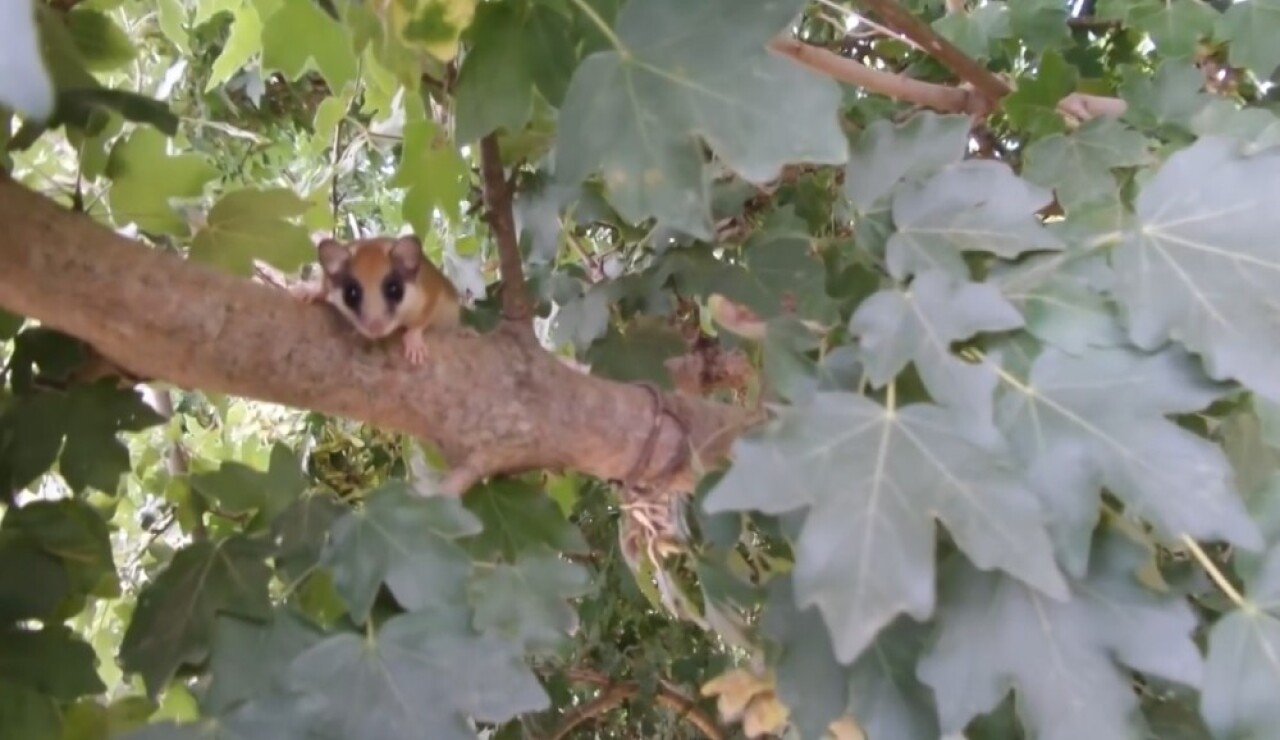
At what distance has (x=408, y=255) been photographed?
1.18 m

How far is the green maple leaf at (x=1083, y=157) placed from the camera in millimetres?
926

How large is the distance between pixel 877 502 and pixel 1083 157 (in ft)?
1.67

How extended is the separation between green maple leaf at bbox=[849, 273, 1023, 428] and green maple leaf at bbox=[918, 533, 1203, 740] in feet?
0.35

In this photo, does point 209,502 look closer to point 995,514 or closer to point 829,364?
point 829,364

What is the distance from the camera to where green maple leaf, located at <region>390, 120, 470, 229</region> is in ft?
3.38

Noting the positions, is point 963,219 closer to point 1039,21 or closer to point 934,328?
point 934,328

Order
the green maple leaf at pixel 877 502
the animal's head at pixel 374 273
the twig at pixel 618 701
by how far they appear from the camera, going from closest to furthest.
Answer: the green maple leaf at pixel 877 502
the animal's head at pixel 374 273
the twig at pixel 618 701

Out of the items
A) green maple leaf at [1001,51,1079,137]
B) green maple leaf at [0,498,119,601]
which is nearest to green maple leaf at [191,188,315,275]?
green maple leaf at [0,498,119,601]

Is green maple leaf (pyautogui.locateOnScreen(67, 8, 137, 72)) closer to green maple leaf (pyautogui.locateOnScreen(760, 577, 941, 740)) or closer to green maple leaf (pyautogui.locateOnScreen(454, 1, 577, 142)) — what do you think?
green maple leaf (pyautogui.locateOnScreen(454, 1, 577, 142))

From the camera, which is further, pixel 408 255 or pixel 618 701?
pixel 618 701

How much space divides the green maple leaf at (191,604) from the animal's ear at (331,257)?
0.44m

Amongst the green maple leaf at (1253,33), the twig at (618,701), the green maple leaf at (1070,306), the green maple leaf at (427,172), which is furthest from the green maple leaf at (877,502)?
the twig at (618,701)

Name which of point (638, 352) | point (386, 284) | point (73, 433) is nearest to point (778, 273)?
point (638, 352)

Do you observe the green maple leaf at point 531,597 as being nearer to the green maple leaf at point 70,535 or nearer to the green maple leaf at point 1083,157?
the green maple leaf at point 70,535
